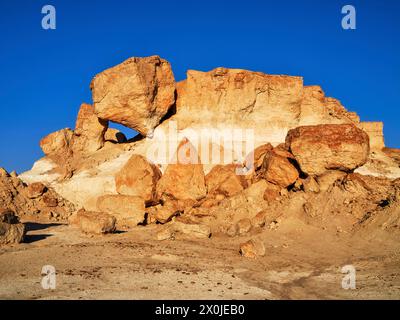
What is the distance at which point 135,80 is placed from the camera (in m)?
24.1

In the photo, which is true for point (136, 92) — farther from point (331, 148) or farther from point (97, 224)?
point (331, 148)

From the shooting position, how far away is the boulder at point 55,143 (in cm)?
2748

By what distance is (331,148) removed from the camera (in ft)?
55.3

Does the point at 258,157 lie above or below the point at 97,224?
above

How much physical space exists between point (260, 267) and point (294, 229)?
4543 millimetres

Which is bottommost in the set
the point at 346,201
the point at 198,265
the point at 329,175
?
the point at 198,265

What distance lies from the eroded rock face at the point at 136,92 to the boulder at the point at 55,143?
13.0 ft

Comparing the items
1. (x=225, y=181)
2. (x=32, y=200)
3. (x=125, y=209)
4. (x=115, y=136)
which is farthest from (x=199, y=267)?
(x=115, y=136)

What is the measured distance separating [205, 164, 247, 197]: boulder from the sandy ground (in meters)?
4.35

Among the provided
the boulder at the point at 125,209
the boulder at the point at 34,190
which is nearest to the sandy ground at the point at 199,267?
the boulder at the point at 125,209

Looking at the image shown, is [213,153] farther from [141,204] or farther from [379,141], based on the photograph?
[379,141]

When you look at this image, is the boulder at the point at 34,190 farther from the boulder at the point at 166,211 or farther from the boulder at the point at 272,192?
the boulder at the point at 272,192

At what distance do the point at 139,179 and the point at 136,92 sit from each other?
5.85m
